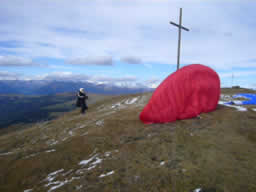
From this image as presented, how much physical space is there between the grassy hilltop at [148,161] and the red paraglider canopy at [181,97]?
2.57ft

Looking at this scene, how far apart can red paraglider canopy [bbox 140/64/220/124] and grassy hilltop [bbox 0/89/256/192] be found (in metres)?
0.78

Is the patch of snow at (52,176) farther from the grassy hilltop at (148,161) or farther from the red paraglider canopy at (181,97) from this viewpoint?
the red paraglider canopy at (181,97)

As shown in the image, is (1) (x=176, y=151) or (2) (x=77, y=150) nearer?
(1) (x=176, y=151)

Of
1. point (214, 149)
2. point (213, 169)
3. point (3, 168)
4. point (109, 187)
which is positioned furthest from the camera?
point (3, 168)

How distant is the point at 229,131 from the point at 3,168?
12.4 m

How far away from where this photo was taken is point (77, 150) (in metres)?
8.81

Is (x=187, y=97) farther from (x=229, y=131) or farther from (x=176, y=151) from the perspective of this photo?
(x=176, y=151)

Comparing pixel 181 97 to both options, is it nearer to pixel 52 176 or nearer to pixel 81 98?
pixel 52 176

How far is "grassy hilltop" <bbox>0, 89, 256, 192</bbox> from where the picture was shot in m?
5.31

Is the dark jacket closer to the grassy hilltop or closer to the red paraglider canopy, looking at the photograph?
the grassy hilltop

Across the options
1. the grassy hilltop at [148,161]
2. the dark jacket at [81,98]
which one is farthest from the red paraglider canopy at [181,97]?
the dark jacket at [81,98]

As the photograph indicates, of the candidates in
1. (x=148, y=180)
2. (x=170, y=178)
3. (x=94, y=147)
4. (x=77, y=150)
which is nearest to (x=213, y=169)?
(x=170, y=178)

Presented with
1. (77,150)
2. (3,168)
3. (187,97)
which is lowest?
(3,168)

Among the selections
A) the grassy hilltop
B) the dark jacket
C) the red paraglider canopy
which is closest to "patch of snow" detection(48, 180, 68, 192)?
the grassy hilltop
